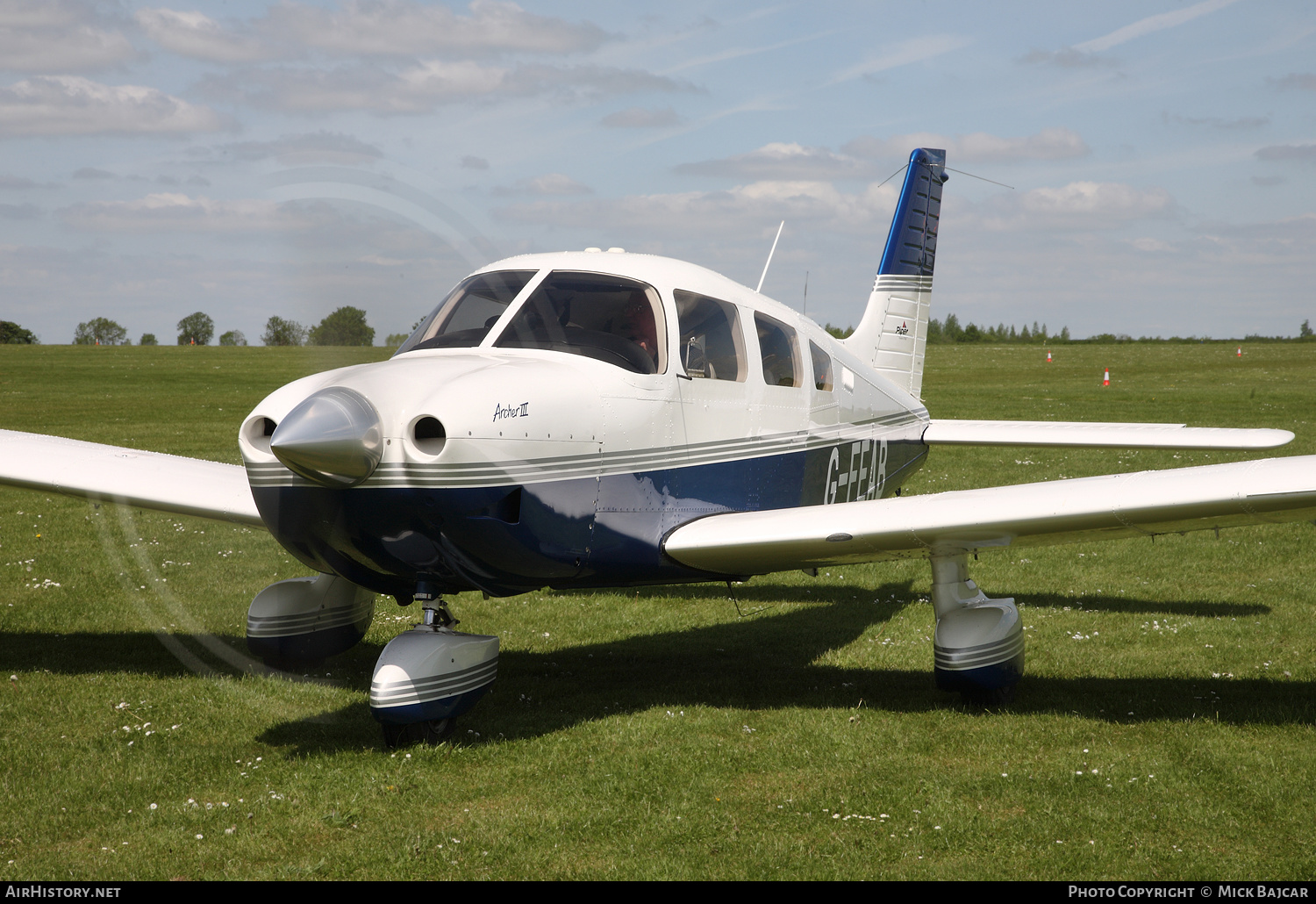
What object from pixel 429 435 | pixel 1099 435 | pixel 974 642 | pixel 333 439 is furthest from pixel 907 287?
pixel 333 439

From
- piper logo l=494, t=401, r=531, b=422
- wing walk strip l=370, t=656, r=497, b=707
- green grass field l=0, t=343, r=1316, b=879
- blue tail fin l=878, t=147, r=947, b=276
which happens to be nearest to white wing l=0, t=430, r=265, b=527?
green grass field l=0, t=343, r=1316, b=879

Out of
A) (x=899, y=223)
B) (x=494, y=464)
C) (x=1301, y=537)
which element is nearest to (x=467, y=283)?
(x=494, y=464)

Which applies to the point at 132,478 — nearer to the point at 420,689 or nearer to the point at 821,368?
the point at 420,689

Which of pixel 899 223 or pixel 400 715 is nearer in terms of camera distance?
pixel 400 715

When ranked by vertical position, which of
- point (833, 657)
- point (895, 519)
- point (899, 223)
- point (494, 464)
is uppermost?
point (899, 223)

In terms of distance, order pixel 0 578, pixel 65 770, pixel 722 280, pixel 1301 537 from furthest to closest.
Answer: pixel 1301 537
pixel 0 578
pixel 722 280
pixel 65 770

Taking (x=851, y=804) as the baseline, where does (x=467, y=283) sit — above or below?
above

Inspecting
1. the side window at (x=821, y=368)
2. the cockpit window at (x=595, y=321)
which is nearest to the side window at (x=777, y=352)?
the side window at (x=821, y=368)

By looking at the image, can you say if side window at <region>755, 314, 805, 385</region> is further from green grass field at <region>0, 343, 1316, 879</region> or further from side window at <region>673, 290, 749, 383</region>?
green grass field at <region>0, 343, 1316, 879</region>

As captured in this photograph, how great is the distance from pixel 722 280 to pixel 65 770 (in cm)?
459

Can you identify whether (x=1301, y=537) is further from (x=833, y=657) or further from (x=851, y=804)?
(x=851, y=804)

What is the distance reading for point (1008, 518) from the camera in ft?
18.2

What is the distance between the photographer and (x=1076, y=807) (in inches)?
187

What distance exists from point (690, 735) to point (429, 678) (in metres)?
1.48
